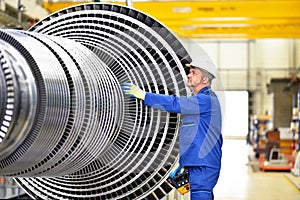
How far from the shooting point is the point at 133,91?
3146 mm

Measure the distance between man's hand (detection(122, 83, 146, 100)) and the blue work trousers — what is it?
87 centimetres

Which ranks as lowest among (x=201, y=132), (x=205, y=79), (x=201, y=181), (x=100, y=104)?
(x=201, y=181)

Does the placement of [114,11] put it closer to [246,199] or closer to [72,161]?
[72,161]

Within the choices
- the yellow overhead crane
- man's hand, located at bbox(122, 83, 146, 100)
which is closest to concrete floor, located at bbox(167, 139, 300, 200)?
man's hand, located at bbox(122, 83, 146, 100)

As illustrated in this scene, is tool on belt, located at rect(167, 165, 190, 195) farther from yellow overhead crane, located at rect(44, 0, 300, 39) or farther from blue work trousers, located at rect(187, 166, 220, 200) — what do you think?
yellow overhead crane, located at rect(44, 0, 300, 39)

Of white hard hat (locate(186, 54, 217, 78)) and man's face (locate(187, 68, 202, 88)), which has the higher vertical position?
white hard hat (locate(186, 54, 217, 78))

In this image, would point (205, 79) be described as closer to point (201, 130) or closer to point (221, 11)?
point (201, 130)

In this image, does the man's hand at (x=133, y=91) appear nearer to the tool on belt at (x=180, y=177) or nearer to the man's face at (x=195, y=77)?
the man's face at (x=195, y=77)

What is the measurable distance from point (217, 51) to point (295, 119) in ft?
39.8

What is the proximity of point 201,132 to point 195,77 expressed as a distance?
387 millimetres

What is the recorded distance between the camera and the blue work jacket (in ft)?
11.6

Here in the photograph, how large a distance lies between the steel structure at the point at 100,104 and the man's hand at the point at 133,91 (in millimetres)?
46

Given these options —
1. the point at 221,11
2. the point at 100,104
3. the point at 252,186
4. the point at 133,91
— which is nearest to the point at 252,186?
the point at 252,186

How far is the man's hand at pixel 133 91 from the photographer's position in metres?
3.15
